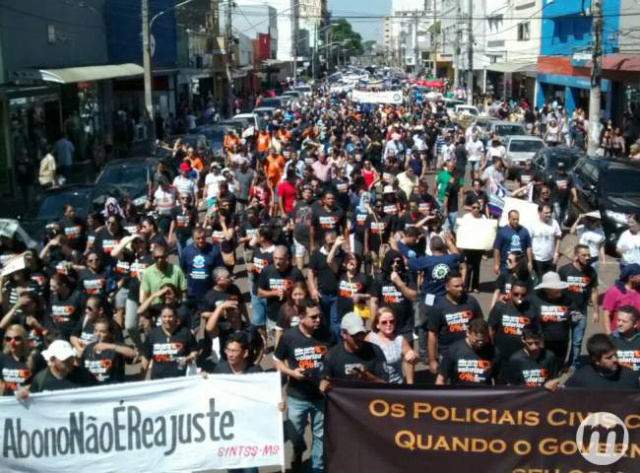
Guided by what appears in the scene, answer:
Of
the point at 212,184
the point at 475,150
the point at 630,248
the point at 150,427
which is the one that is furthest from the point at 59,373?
the point at 475,150

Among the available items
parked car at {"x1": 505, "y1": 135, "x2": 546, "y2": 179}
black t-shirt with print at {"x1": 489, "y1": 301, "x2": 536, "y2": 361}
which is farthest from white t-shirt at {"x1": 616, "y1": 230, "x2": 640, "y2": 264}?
parked car at {"x1": 505, "y1": 135, "x2": 546, "y2": 179}

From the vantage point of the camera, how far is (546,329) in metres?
9.05

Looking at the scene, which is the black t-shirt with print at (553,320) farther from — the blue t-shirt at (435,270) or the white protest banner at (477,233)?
the white protest banner at (477,233)

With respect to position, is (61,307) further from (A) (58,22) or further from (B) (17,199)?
(A) (58,22)

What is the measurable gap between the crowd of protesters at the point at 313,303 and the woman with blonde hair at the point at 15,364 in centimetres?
1

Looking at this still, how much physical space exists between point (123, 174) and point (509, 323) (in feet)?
48.7

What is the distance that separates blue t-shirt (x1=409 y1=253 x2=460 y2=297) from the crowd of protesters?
0.02m

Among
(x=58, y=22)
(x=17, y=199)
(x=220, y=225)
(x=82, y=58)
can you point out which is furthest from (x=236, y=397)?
(x=82, y=58)

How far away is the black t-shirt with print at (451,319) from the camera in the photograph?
8.83m

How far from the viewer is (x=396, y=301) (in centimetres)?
967

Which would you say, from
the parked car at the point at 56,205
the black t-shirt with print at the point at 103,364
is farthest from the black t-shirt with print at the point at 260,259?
the parked car at the point at 56,205

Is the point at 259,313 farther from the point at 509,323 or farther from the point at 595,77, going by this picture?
the point at 595,77

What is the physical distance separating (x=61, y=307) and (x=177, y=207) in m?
6.24

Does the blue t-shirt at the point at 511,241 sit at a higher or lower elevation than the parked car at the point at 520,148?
higher
